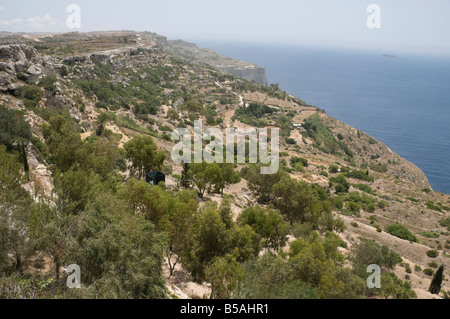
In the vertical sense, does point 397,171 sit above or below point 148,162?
below

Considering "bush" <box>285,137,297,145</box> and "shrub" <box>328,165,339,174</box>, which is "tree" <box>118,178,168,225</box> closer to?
"shrub" <box>328,165,339,174</box>

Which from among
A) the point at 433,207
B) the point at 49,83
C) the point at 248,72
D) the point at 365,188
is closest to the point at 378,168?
the point at 365,188

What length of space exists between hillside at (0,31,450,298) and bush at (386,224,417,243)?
905 millimetres

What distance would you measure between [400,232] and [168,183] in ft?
88.4

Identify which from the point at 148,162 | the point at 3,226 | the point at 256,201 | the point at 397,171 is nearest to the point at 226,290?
the point at 3,226

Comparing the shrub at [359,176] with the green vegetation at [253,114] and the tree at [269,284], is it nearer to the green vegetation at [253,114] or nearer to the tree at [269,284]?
the green vegetation at [253,114]

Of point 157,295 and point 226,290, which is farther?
point 226,290

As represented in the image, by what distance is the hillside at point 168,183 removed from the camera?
11.1 metres

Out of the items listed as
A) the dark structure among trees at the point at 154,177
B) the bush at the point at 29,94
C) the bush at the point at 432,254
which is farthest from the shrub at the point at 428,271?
the bush at the point at 29,94

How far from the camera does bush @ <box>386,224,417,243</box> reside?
107 ft

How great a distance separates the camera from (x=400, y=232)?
33.1 metres

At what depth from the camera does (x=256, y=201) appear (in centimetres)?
3300
